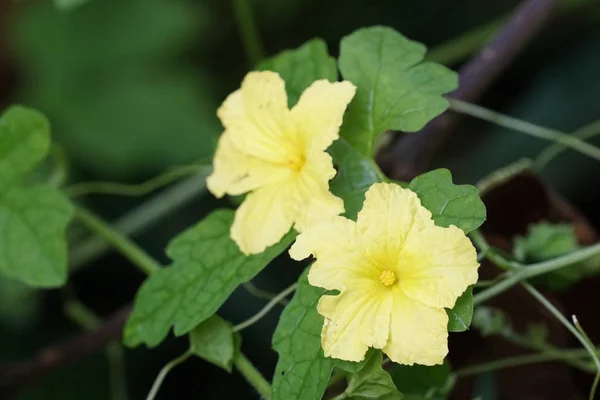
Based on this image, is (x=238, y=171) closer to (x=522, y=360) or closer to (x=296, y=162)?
(x=296, y=162)

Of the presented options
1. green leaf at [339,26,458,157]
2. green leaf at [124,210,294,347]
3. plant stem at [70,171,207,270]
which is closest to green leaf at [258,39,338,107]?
green leaf at [339,26,458,157]

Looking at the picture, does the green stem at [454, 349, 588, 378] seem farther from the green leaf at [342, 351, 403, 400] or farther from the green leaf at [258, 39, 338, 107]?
the green leaf at [258, 39, 338, 107]

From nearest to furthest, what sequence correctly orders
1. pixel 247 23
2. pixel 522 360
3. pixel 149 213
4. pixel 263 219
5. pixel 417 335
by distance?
pixel 417 335 → pixel 263 219 → pixel 522 360 → pixel 247 23 → pixel 149 213

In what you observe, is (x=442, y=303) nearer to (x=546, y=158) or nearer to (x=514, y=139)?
(x=546, y=158)

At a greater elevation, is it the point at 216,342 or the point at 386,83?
the point at 386,83

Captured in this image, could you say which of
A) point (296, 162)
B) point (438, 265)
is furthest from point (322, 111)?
point (438, 265)

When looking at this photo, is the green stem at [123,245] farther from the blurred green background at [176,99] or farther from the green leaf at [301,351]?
the blurred green background at [176,99]

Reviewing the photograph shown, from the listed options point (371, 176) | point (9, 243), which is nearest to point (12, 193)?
point (9, 243)
